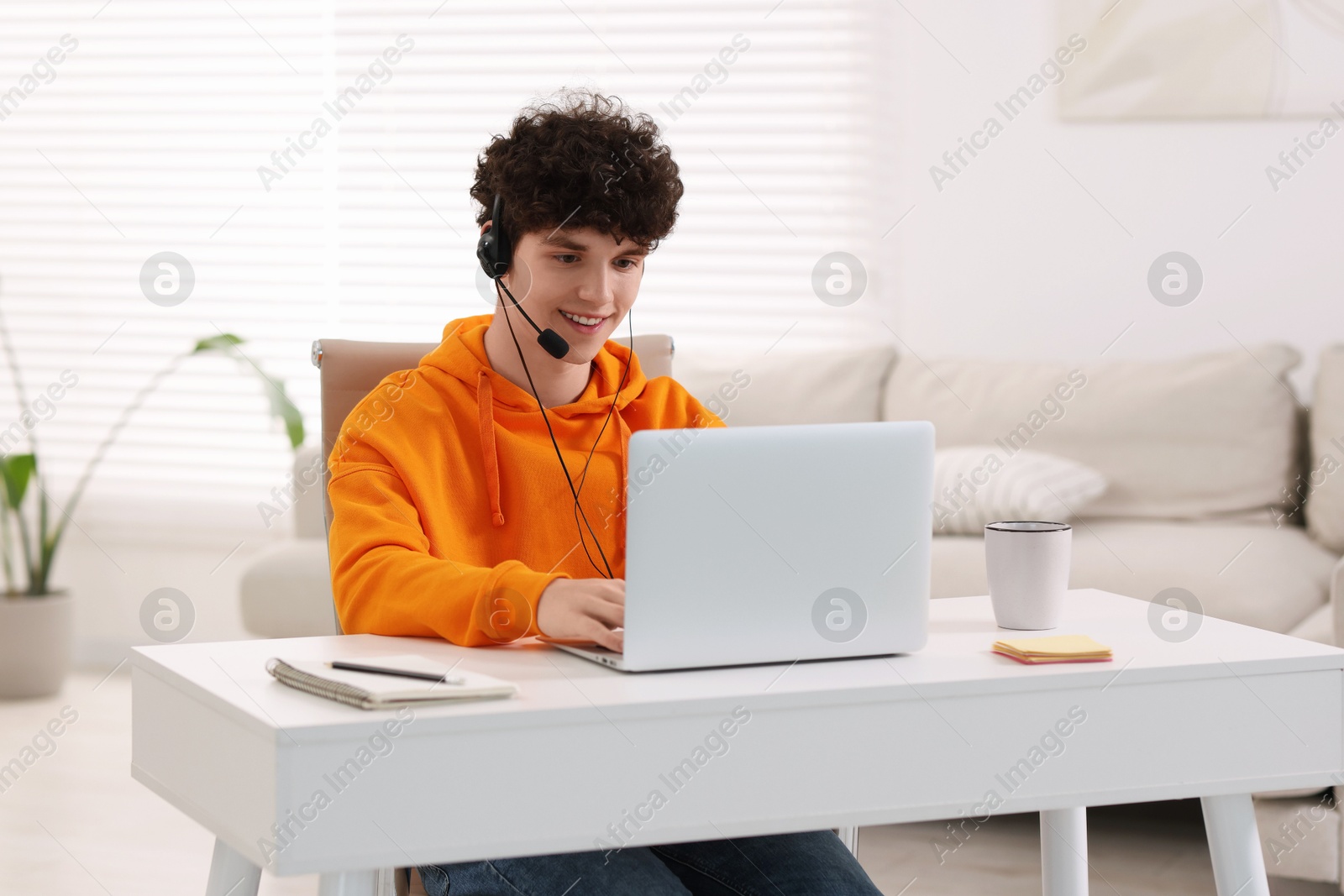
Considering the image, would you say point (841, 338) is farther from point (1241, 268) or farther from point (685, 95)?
point (1241, 268)

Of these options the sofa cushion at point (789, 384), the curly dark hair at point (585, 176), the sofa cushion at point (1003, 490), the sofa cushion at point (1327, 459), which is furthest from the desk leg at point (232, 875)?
the sofa cushion at point (1327, 459)

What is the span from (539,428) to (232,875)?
58 centimetres

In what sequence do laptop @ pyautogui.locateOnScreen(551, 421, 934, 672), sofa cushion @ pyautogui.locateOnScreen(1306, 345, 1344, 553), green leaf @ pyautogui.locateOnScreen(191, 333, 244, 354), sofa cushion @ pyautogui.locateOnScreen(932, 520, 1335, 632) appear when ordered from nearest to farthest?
laptop @ pyautogui.locateOnScreen(551, 421, 934, 672)
sofa cushion @ pyautogui.locateOnScreen(932, 520, 1335, 632)
sofa cushion @ pyautogui.locateOnScreen(1306, 345, 1344, 553)
green leaf @ pyautogui.locateOnScreen(191, 333, 244, 354)

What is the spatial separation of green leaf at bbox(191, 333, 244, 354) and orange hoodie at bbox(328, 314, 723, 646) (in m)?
1.96

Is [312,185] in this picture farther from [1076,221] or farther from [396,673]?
[396,673]

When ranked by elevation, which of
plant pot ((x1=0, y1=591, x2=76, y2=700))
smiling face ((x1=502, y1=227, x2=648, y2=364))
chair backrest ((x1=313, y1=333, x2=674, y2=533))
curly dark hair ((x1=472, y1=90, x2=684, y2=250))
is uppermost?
curly dark hair ((x1=472, y1=90, x2=684, y2=250))

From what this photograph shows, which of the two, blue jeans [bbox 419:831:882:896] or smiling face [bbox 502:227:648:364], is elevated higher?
smiling face [bbox 502:227:648:364]

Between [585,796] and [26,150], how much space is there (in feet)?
11.8

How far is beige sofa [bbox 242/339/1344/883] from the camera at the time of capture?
2.46 m

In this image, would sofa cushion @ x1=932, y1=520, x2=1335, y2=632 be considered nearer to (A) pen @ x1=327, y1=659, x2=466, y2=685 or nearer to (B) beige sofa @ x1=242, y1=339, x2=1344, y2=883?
(B) beige sofa @ x1=242, y1=339, x2=1344, y2=883

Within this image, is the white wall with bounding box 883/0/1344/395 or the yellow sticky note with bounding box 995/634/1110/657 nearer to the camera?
the yellow sticky note with bounding box 995/634/1110/657

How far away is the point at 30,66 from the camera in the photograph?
151 inches

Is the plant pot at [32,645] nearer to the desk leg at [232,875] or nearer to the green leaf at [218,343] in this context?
the green leaf at [218,343]

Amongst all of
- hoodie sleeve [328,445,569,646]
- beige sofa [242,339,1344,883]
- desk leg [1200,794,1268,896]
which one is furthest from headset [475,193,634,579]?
beige sofa [242,339,1344,883]
